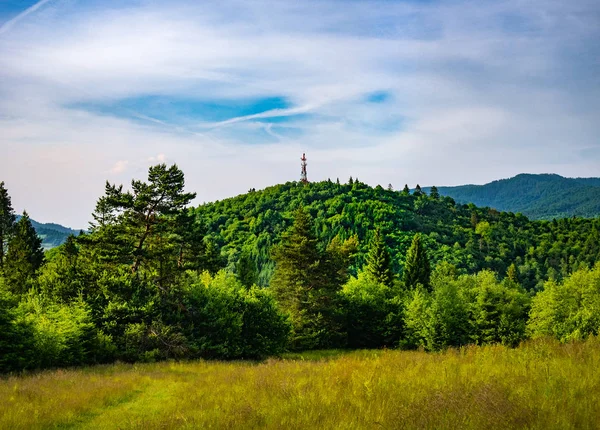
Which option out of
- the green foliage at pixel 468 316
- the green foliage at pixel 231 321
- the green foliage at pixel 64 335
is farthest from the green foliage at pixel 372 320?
the green foliage at pixel 64 335

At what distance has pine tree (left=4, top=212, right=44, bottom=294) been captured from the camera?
46.1 m

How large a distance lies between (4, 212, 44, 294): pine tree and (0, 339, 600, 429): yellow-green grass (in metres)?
39.4

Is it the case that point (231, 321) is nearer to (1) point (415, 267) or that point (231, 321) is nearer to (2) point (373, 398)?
(2) point (373, 398)

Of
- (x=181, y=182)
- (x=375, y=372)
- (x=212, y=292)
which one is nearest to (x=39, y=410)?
(x=375, y=372)

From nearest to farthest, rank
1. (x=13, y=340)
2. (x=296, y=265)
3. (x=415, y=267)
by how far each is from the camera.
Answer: (x=13, y=340), (x=296, y=265), (x=415, y=267)

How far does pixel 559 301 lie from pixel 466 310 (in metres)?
7.85

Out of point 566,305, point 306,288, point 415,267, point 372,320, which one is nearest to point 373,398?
point 306,288

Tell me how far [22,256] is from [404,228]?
107 metres

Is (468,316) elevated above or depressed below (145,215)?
below

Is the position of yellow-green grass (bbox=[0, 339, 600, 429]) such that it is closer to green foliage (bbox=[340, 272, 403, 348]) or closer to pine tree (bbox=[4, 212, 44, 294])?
green foliage (bbox=[340, 272, 403, 348])

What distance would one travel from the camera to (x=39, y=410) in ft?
29.8

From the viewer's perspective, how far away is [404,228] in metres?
137

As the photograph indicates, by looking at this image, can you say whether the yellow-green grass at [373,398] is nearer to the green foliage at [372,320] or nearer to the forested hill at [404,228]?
the green foliage at [372,320]

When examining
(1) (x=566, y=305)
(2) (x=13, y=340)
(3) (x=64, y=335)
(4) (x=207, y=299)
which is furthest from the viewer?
(1) (x=566, y=305)
